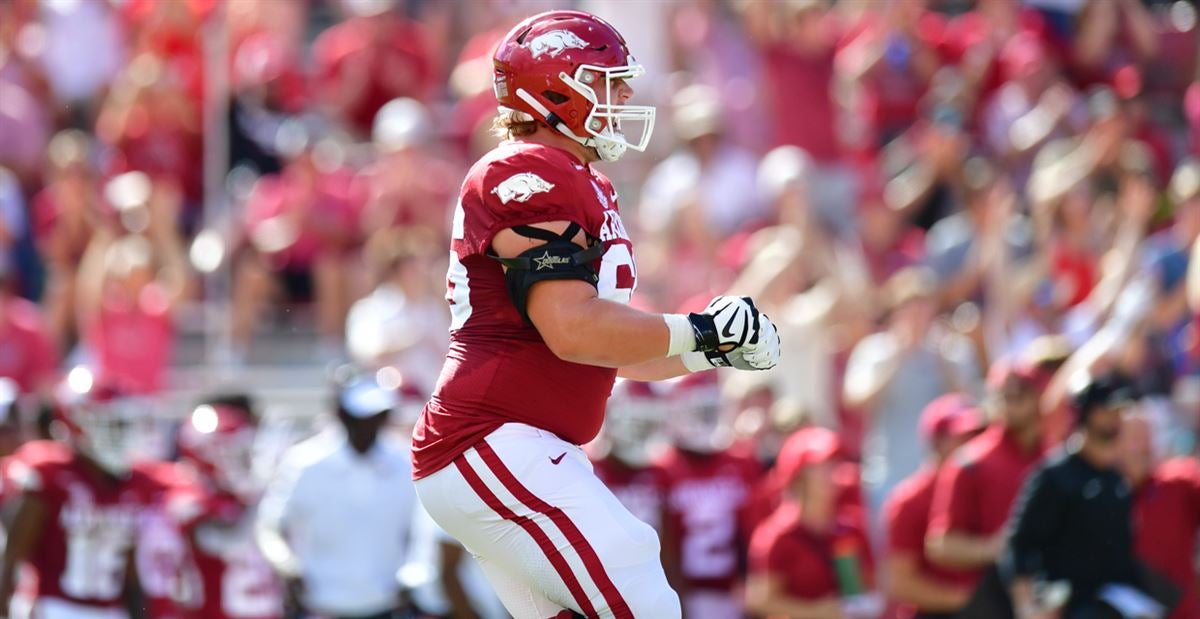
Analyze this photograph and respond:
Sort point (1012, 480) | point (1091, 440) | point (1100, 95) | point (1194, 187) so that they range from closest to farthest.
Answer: point (1091, 440), point (1012, 480), point (1194, 187), point (1100, 95)

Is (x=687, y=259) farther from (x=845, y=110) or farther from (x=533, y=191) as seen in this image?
(x=533, y=191)

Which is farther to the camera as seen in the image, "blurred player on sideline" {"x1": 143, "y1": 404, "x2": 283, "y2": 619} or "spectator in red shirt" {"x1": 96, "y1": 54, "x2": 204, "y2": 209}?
"spectator in red shirt" {"x1": 96, "y1": 54, "x2": 204, "y2": 209}

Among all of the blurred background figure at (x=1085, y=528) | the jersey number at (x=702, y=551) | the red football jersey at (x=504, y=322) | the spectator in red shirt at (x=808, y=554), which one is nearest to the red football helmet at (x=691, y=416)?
the jersey number at (x=702, y=551)

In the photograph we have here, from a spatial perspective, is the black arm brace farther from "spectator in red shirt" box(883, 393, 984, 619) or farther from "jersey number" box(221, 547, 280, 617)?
"jersey number" box(221, 547, 280, 617)

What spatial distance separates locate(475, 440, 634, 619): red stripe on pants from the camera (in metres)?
4.50

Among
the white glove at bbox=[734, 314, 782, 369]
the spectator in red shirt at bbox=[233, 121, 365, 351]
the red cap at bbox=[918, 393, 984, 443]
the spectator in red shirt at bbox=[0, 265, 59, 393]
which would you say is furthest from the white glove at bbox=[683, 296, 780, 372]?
the spectator in red shirt at bbox=[0, 265, 59, 393]

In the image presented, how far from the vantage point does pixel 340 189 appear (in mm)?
11664

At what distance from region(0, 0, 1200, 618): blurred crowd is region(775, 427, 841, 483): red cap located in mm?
18

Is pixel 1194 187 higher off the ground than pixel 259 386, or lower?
higher

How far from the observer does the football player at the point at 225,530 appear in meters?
9.02

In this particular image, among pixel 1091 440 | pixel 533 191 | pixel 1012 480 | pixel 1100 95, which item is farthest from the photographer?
pixel 1100 95

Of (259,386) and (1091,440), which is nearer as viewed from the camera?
(1091,440)

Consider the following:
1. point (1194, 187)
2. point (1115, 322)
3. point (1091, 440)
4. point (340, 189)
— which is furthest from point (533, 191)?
point (340, 189)

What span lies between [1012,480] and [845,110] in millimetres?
4194
